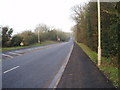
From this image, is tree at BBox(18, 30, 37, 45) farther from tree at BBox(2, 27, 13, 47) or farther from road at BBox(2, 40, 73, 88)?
road at BBox(2, 40, 73, 88)

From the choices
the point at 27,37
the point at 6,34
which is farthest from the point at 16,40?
the point at 27,37

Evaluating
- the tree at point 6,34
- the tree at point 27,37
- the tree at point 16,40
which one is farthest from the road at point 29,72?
the tree at point 27,37

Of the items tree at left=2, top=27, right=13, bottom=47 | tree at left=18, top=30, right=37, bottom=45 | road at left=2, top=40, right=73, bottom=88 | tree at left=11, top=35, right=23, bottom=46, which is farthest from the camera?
tree at left=18, top=30, right=37, bottom=45

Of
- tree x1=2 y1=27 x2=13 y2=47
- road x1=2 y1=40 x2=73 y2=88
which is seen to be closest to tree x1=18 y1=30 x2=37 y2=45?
tree x1=2 y1=27 x2=13 y2=47

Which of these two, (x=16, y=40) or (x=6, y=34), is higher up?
(x=6, y=34)

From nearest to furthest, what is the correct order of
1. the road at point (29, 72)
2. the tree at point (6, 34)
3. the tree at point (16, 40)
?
the road at point (29, 72)
the tree at point (6, 34)
the tree at point (16, 40)

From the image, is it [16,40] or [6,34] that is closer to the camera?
[6,34]

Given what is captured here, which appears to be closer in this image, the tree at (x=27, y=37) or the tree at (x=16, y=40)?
the tree at (x=16, y=40)

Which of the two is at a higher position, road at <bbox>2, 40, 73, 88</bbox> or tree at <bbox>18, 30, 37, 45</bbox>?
tree at <bbox>18, 30, 37, 45</bbox>

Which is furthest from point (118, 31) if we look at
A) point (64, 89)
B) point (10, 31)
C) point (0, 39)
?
point (10, 31)

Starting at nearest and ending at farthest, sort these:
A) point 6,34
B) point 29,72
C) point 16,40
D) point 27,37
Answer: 1. point 29,72
2. point 6,34
3. point 16,40
4. point 27,37

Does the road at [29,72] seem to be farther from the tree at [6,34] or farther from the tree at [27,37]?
the tree at [27,37]

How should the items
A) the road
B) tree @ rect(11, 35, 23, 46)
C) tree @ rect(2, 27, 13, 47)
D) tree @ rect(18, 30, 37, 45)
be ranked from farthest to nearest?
tree @ rect(18, 30, 37, 45) → tree @ rect(11, 35, 23, 46) → tree @ rect(2, 27, 13, 47) → the road

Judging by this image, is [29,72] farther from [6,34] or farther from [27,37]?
[27,37]
